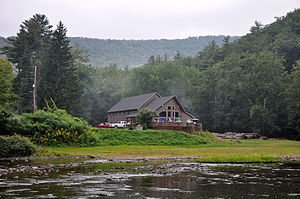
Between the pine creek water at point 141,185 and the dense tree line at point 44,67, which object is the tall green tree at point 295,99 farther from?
the pine creek water at point 141,185

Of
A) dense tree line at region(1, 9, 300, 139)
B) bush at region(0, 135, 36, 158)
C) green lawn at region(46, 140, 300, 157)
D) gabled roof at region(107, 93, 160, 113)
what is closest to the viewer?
bush at region(0, 135, 36, 158)

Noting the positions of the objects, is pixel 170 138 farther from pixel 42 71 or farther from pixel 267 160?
pixel 42 71

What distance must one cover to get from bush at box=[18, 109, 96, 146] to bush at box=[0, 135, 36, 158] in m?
7.73

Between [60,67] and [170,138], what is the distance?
35.2 metres

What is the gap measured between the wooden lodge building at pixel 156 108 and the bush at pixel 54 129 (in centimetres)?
2986

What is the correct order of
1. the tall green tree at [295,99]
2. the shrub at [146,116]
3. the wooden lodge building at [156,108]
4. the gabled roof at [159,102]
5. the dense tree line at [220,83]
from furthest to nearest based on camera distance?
1. the dense tree line at [220,83]
2. the gabled roof at [159,102]
3. the wooden lodge building at [156,108]
4. the tall green tree at [295,99]
5. the shrub at [146,116]

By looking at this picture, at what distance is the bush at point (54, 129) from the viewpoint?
3228cm

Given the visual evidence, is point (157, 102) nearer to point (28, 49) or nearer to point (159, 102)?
point (159, 102)

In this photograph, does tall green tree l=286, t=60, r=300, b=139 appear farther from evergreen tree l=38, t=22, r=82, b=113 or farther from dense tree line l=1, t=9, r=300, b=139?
evergreen tree l=38, t=22, r=82, b=113

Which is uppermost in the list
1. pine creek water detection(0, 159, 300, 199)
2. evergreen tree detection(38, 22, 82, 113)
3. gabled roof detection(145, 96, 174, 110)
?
evergreen tree detection(38, 22, 82, 113)

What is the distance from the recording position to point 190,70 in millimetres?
108812

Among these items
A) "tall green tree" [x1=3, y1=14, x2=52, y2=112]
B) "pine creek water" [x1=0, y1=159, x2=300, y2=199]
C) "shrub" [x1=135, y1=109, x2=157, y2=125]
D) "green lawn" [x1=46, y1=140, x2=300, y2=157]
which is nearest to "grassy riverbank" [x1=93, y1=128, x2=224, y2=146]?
"green lawn" [x1=46, y1=140, x2=300, y2=157]

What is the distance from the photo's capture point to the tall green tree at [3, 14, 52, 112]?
8188 cm

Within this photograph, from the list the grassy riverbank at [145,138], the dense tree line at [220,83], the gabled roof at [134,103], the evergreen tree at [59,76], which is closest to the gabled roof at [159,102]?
the gabled roof at [134,103]
